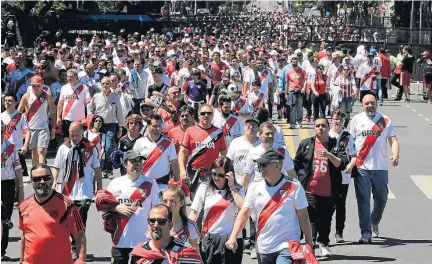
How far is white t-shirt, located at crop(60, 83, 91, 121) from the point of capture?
18797 mm

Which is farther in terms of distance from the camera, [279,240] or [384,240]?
[384,240]

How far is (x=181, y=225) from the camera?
8.69 metres

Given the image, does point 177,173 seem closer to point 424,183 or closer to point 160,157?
point 160,157

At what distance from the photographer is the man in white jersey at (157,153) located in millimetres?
12422

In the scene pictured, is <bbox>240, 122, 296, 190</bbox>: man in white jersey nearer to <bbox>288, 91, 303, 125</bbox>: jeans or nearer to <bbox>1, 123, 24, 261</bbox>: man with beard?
<bbox>1, 123, 24, 261</bbox>: man with beard

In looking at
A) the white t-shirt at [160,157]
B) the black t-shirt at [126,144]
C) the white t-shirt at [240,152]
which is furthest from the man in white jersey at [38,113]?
the white t-shirt at [240,152]

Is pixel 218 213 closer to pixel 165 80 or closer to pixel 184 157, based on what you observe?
pixel 184 157

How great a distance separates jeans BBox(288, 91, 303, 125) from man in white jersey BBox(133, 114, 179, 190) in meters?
13.0

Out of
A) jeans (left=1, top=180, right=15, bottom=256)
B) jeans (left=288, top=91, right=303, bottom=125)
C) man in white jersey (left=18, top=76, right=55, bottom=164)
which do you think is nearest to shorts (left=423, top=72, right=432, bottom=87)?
jeans (left=288, top=91, right=303, bottom=125)

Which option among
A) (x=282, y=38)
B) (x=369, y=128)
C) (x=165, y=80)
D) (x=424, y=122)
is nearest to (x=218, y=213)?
(x=369, y=128)

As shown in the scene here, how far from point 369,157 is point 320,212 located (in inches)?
59.2

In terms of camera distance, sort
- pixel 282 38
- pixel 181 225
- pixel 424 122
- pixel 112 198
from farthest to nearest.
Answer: pixel 282 38 → pixel 424 122 → pixel 112 198 → pixel 181 225

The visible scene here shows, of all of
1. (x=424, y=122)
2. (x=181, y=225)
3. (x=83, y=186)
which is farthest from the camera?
(x=424, y=122)

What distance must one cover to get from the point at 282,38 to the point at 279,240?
36.7 m
